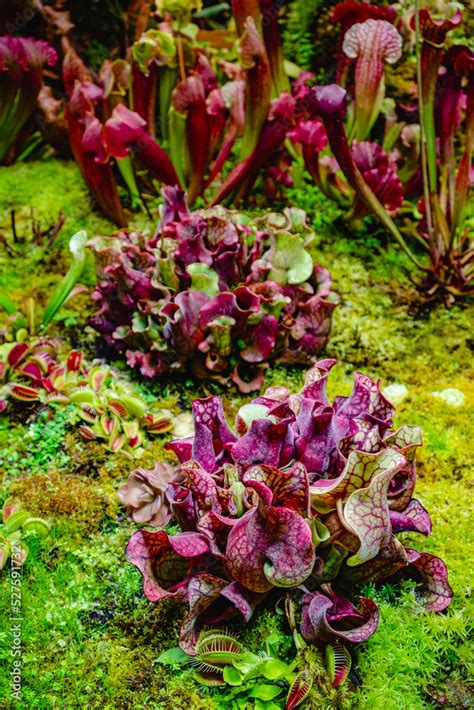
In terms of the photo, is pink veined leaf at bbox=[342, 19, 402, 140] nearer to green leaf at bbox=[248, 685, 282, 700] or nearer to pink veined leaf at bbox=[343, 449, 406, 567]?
pink veined leaf at bbox=[343, 449, 406, 567]

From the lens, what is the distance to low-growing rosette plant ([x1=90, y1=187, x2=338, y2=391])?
294 centimetres

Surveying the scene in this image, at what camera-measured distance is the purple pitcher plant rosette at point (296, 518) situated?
69.3 inches

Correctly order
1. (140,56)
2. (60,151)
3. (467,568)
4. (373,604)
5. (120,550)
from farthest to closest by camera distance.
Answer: (60,151) → (140,56) → (120,550) → (467,568) → (373,604)

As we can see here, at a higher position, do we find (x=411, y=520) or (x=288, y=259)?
(x=288, y=259)

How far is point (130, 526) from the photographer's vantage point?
7.85 ft

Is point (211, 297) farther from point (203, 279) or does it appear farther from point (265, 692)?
point (265, 692)

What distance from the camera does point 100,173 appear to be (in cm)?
374

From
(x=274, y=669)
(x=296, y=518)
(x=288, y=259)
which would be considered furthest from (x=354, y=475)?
(x=288, y=259)

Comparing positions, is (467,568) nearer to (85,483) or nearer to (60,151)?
(85,483)

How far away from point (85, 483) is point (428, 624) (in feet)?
4.75

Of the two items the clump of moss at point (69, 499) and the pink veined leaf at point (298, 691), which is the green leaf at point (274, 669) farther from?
the clump of moss at point (69, 499)

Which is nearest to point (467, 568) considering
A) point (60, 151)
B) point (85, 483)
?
point (85, 483)

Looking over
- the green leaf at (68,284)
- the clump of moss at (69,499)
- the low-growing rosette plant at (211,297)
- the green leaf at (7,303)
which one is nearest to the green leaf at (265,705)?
the clump of moss at (69,499)

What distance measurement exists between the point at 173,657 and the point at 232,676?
0.21 meters
